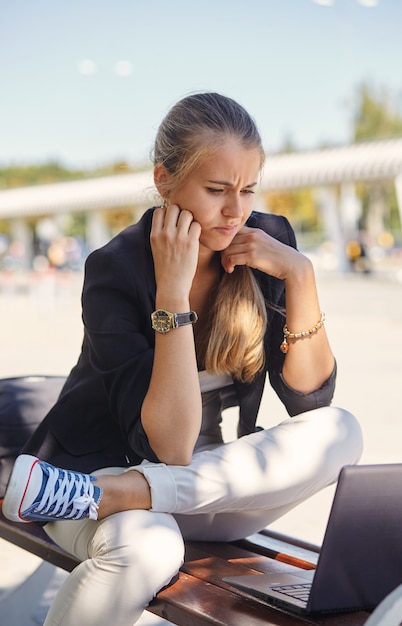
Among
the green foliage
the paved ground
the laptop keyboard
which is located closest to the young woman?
the laptop keyboard

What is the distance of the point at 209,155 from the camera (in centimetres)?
221

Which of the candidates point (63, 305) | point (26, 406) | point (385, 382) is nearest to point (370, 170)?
point (63, 305)

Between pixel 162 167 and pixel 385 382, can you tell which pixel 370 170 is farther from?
pixel 162 167

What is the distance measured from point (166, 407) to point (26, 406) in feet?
3.13

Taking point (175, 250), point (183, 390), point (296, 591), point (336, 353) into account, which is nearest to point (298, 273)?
point (175, 250)

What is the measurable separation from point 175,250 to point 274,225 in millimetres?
476

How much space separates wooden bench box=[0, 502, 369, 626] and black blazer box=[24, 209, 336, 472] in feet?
0.79

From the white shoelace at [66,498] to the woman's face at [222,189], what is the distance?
720 millimetres

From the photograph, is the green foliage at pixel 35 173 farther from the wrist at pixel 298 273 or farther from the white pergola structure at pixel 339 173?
the wrist at pixel 298 273

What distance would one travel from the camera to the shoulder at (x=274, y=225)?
253 centimetres

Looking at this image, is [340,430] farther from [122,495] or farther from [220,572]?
[122,495]

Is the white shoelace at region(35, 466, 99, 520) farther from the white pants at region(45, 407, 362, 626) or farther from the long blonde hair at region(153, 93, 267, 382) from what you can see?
the long blonde hair at region(153, 93, 267, 382)

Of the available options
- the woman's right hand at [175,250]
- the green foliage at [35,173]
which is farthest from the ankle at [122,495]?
the green foliage at [35,173]

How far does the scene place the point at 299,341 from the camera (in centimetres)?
235
